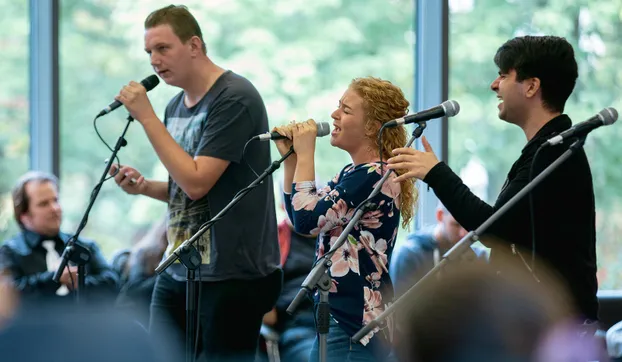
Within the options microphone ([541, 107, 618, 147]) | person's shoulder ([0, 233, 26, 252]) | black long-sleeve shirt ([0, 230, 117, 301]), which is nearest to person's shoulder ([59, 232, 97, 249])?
black long-sleeve shirt ([0, 230, 117, 301])

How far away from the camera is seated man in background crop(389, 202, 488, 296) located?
420 centimetres

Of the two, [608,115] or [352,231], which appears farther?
[352,231]

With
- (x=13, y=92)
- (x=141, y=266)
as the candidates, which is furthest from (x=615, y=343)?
(x=13, y=92)

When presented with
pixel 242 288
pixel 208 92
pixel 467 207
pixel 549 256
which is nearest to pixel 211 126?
pixel 208 92

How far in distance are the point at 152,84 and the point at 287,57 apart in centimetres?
210

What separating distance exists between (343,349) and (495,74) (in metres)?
2.99

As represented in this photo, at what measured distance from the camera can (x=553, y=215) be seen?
2080 mm

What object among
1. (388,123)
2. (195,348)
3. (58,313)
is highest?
(388,123)

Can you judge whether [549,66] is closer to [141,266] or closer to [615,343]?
[615,343]

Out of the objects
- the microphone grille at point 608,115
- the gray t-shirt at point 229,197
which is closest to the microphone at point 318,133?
the gray t-shirt at point 229,197

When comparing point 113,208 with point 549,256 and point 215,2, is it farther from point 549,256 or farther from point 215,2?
point 549,256

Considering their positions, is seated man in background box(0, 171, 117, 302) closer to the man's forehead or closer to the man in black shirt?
the man's forehead

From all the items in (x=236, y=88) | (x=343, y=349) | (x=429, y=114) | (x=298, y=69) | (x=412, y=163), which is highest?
(x=298, y=69)

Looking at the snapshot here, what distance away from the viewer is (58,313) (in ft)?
3.56
